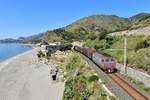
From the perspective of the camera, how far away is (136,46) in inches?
1971

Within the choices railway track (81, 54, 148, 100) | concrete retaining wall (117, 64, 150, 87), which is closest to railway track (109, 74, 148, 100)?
railway track (81, 54, 148, 100)

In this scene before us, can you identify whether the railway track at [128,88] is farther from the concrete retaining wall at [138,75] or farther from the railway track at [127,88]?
the concrete retaining wall at [138,75]

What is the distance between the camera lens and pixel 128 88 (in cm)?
2723

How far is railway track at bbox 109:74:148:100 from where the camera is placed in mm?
23766

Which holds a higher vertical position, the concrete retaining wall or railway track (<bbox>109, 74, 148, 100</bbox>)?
the concrete retaining wall

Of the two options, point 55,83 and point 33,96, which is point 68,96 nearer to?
point 33,96

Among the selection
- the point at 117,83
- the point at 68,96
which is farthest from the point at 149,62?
the point at 68,96

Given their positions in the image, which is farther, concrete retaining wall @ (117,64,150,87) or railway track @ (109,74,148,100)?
concrete retaining wall @ (117,64,150,87)

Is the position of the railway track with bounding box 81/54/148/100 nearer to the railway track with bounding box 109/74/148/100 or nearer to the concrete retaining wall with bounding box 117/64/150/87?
the railway track with bounding box 109/74/148/100

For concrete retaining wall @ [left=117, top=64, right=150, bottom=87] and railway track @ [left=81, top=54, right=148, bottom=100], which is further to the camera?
concrete retaining wall @ [left=117, top=64, right=150, bottom=87]

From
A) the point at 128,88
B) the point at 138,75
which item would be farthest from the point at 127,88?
the point at 138,75

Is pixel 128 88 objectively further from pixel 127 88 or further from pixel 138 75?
pixel 138 75

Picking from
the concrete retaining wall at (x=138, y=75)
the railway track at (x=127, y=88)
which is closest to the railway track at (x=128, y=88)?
the railway track at (x=127, y=88)

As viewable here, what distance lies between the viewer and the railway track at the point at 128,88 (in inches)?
936
